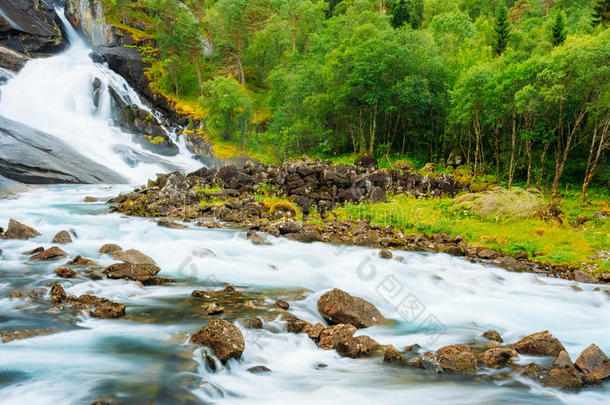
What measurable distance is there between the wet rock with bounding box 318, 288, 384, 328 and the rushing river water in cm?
21

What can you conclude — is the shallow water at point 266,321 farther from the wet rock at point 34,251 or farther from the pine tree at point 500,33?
the pine tree at point 500,33

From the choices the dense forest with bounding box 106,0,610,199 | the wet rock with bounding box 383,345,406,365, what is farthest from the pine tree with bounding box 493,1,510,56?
the wet rock with bounding box 383,345,406,365

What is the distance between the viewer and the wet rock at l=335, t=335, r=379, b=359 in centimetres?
670

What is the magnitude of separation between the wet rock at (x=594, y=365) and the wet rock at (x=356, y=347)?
10.6ft

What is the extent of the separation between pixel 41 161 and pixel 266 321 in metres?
27.2

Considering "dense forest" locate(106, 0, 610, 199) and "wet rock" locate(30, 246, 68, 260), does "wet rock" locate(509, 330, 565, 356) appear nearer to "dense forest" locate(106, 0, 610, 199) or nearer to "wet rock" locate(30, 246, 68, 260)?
"wet rock" locate(30, 246, 68, 260)

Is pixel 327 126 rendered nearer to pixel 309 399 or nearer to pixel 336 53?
pixel 336 53

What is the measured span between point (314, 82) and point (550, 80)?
82.9ft

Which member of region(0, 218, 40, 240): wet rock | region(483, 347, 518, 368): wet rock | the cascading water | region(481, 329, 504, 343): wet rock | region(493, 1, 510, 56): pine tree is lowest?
region(481, 329, 504, 343): wet rock

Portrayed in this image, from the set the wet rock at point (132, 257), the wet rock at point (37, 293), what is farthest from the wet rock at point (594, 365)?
the wet rock at point (132, 257)

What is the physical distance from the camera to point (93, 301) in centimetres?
784

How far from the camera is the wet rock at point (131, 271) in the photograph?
9.65 m

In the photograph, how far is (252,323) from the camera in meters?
7.37

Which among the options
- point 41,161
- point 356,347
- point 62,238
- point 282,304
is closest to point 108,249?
point 62,238
